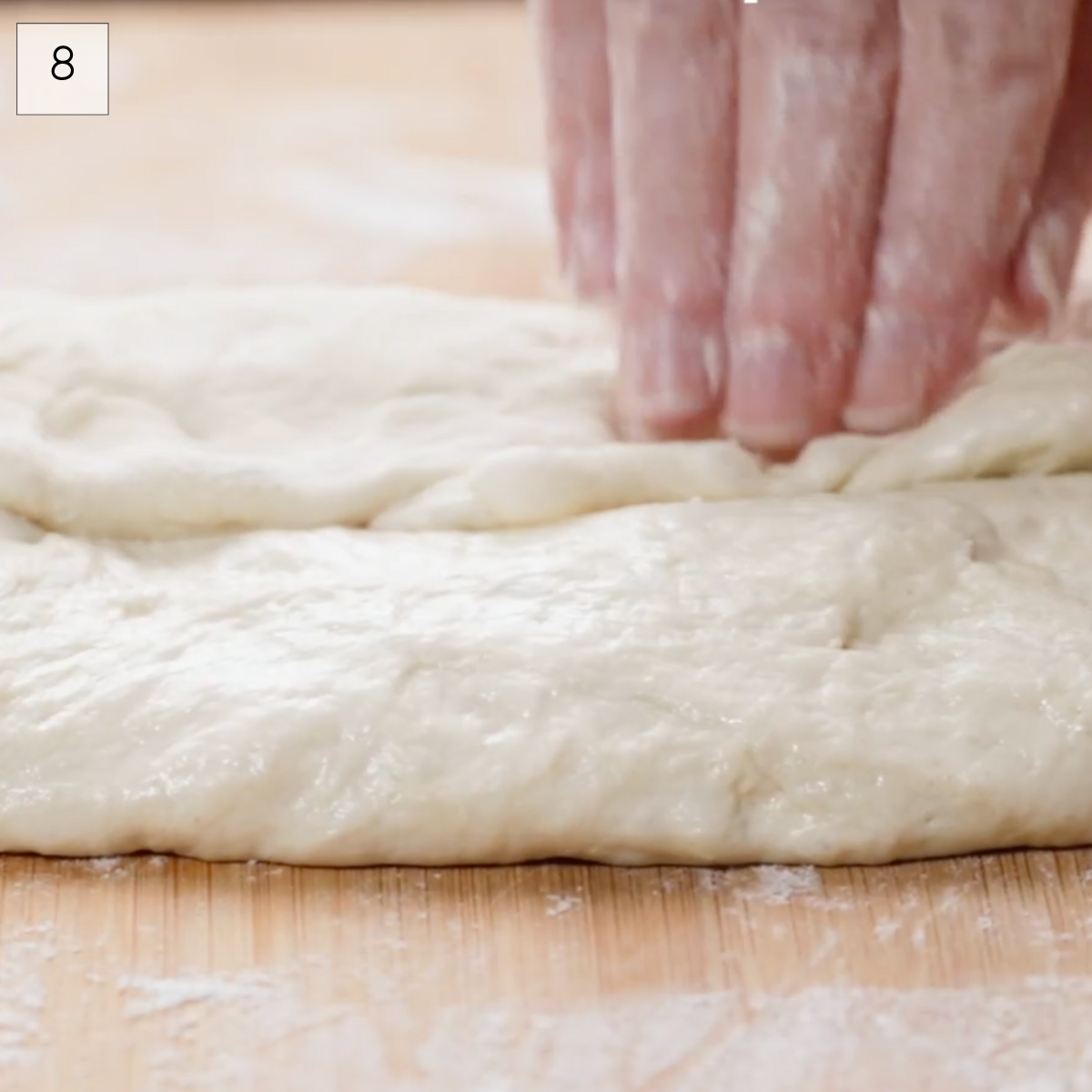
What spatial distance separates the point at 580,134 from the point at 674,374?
10.8 inches

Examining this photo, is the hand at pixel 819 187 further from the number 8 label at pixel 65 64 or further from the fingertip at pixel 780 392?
the number 8 label at pixel 65 64

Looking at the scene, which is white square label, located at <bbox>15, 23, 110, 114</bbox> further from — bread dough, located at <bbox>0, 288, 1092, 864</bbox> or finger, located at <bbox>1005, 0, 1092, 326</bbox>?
finger, located at <bbox>1005, 0, 1092, 326</bbox>

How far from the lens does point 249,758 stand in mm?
1224

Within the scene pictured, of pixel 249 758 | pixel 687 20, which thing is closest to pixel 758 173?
pixel 687 20

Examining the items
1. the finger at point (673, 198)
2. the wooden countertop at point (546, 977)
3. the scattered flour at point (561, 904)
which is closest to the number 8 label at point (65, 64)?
the finger at point (673, 198)

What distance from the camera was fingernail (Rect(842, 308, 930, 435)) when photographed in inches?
55.5

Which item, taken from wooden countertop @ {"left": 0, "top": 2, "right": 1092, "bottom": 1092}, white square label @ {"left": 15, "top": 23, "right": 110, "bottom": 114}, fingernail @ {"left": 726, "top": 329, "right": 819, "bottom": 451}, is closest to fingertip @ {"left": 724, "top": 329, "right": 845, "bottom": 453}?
fingernail @ {"left": 726, "top": 329, "right": 819, "bottom": 451}

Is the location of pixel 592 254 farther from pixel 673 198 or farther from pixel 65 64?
pixel 65 64

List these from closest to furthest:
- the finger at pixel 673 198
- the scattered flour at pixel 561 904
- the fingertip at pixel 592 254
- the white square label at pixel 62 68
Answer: the scattered flour at pixel 561 904 → the finger at pixel 673 198 → the fingertip at pixel 592 254 → the white square label at pixel 62 68

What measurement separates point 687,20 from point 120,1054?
37.4 inches

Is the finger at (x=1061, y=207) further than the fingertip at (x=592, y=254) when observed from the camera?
No

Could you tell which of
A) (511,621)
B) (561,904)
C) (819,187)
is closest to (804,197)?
(819,187)

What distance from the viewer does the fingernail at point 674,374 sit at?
1440 millimetres

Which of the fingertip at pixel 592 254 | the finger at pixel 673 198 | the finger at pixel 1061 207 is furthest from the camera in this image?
the fingertip at pixel 592 254
